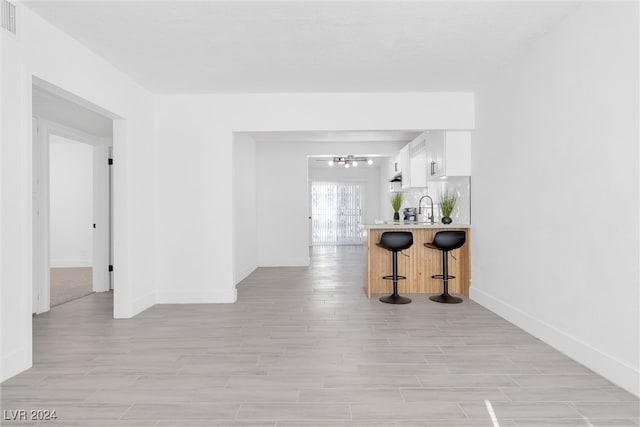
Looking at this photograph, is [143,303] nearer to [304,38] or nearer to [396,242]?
[396,242]

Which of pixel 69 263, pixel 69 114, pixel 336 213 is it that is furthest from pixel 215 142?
pixel 336 213

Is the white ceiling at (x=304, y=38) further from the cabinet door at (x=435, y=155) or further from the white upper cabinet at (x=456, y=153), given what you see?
the cabinet door at (x=435, y=155)

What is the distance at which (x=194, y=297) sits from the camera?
489 cm

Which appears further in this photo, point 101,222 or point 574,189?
point 101,222

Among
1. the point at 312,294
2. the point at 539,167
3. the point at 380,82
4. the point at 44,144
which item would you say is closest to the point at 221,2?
the point at 380,82

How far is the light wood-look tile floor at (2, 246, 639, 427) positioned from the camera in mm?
2158

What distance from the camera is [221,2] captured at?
109 inches

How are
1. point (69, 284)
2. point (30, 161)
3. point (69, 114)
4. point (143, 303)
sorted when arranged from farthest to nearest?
point (69, 284) < point (69, 114) < point (143, 303) < point (30, 161)

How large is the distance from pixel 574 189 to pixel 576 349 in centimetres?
117

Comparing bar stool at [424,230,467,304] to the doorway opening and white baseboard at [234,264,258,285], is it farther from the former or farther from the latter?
the doorway opening

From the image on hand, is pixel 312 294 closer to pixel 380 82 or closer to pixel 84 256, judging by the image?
pixel 380 82

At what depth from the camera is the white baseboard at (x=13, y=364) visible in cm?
257

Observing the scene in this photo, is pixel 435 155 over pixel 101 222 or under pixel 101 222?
over

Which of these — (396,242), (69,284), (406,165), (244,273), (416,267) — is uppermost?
(406,165)
